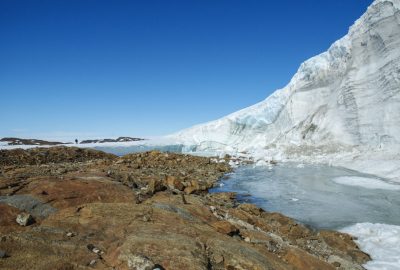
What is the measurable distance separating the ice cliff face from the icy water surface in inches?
216

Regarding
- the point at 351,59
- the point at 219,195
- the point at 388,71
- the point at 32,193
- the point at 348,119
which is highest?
the point at 351,59

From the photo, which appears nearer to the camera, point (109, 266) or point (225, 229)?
point (109, 266)

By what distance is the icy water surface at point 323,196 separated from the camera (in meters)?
9.45

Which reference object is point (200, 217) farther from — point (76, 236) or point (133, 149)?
point (133, 149)

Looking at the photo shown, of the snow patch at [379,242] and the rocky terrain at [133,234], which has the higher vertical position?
the rocky terrain at [133,234]

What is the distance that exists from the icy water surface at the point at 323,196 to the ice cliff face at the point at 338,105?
549 cm

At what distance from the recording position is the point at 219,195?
1131cm

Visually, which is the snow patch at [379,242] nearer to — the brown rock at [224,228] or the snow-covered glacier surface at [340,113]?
the brown rock at [224,228]

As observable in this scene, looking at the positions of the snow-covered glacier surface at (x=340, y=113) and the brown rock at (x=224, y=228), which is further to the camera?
the snow-covered glacier surface at (x=340, y=113)

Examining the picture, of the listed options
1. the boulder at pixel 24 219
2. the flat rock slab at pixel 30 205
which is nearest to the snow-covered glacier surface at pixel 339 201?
the flat rock slab at pixel 30 205

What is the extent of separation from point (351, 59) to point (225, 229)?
25.2 m

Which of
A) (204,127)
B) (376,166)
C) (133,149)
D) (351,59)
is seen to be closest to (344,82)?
(351,59)

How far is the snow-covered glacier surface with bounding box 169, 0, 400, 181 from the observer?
2066 cm

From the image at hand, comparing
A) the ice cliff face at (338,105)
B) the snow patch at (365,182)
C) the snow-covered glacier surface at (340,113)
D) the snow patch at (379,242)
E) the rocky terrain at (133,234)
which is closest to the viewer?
the rocky terrain at (133,234)
